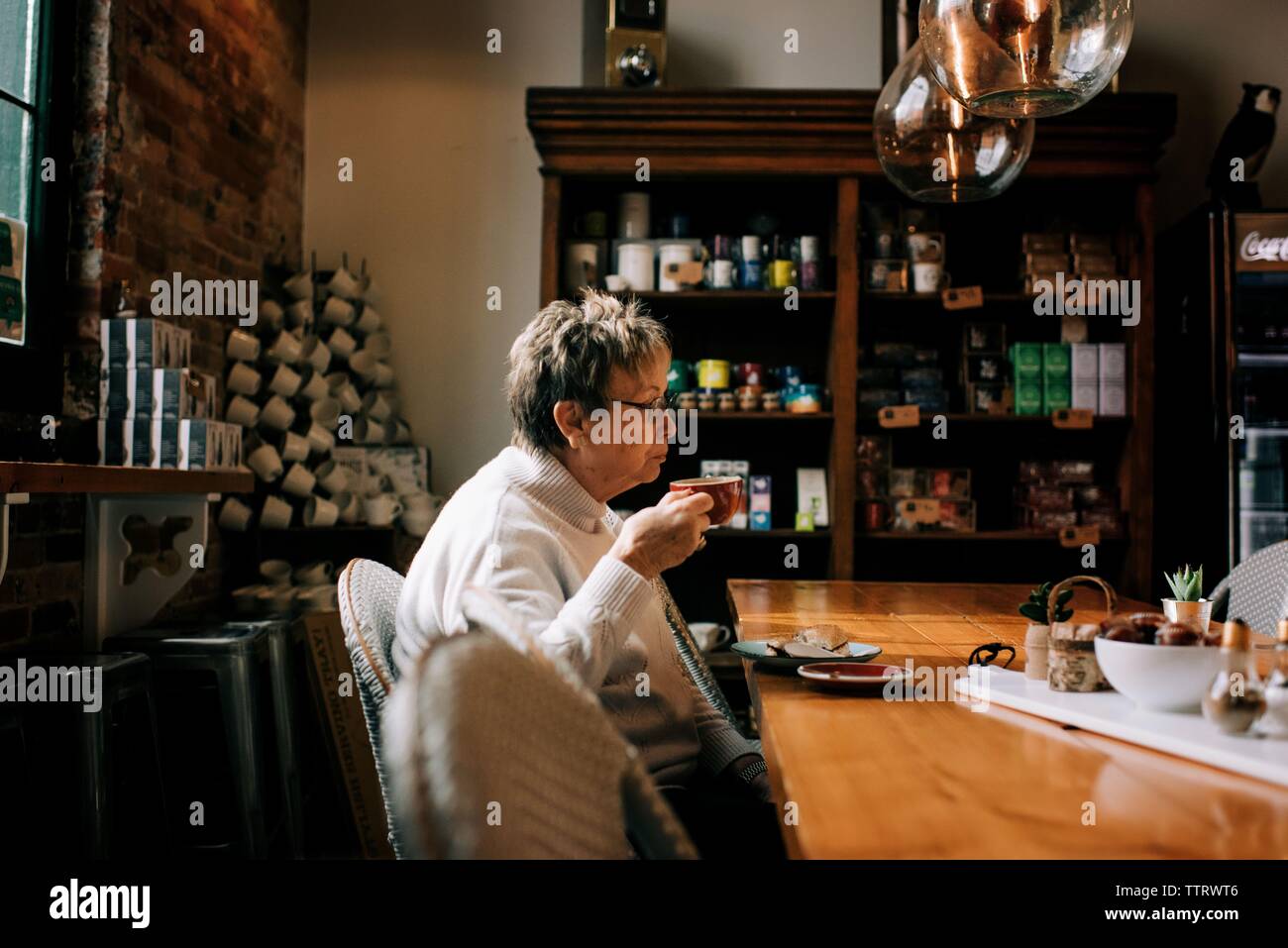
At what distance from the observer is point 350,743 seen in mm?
2814

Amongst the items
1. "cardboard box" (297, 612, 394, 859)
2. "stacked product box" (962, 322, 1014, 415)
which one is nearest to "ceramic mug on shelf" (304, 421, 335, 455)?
"cardboard box" (297, 612, 394, 859)

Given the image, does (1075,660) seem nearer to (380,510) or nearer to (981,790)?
(981,790)

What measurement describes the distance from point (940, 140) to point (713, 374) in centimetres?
171

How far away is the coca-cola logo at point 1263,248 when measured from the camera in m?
3.38

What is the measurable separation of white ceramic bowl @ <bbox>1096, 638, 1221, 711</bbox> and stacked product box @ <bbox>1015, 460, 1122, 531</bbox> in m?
2.69

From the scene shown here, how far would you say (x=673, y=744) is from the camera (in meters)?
1.53

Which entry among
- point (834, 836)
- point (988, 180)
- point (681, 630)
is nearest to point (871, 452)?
point (988, 180)

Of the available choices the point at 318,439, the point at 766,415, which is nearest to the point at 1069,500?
the point at 766,415

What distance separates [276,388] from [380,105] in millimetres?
1398

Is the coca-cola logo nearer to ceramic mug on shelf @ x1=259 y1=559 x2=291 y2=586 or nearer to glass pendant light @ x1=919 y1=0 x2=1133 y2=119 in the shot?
glass pendant light @ x1=919 y1=0 x2=1133 y2=119

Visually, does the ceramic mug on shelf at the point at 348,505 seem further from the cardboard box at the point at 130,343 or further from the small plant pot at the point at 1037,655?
the small plant pot at the point at 1037,655

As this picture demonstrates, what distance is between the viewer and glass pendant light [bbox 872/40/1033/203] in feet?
6.57

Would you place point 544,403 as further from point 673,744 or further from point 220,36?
point 220,36

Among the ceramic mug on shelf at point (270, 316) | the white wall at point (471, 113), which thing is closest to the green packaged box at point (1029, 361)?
the white wall at point (471, 113)
